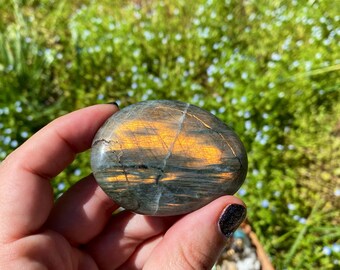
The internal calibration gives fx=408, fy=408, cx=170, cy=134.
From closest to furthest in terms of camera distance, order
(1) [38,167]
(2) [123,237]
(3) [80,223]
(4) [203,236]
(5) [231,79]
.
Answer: (4) [203,236] → (1) [38,167] → (3) [80,223] → (2) [123,237] → (5) [231,79]

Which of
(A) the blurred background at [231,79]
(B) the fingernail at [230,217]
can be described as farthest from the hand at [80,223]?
(A) the blurred background at [231,79]

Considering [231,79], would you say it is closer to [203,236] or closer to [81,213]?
[81,213]

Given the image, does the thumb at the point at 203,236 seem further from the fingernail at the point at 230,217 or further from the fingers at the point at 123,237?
the fingers at the point at 123,237

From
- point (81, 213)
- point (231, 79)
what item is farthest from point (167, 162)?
point (231, 79)

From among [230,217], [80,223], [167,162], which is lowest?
[80,223]

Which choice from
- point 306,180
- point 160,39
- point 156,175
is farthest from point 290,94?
point 156,175

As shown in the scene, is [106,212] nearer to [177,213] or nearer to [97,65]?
[177,213]
